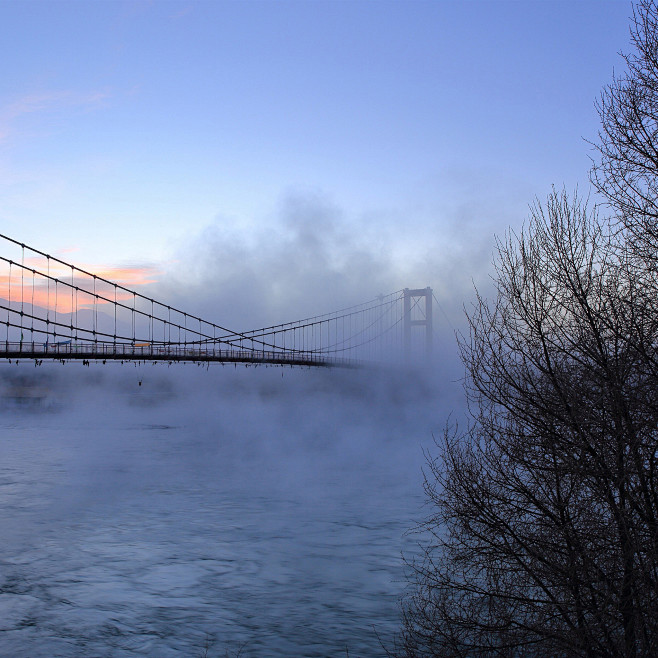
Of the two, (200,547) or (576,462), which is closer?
(576,462)

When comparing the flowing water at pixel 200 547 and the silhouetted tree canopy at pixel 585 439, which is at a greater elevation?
the silhouetted tree canopy at pixel 585 439

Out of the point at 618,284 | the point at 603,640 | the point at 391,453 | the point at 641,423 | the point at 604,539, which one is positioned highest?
the point at 618,284

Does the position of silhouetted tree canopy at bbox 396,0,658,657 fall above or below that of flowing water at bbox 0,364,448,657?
above

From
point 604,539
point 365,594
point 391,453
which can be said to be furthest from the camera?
point 391,453

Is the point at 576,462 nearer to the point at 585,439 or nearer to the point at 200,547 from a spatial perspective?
the point at 585,439

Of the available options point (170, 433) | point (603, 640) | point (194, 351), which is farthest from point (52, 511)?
point (170, 433)

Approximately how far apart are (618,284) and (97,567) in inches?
958

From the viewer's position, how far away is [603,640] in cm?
1059

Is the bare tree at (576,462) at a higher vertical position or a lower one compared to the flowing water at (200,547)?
higher

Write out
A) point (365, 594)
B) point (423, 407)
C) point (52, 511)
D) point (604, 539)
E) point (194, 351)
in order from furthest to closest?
point (423, 407), point (194, 351), point (52, 511), point (365, 594), point (604, 539)

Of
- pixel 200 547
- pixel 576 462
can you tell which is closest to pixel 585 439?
pixel 576 462

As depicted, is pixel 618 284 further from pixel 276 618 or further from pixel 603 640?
pixel 276 618

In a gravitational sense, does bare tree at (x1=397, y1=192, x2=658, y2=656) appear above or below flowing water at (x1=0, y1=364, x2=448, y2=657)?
above

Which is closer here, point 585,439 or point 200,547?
point 585,439
